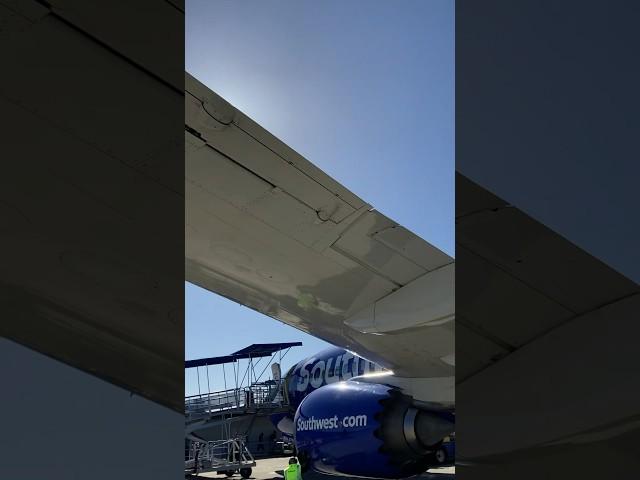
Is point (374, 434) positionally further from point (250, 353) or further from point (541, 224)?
point (250, 353)

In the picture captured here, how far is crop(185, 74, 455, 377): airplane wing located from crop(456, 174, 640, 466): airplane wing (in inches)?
66.0

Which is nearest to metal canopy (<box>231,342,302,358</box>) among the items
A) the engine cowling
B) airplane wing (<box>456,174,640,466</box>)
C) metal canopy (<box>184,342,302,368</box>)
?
metal canopy (<box>184,342,302,368</box>)

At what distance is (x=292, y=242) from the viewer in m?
3.75

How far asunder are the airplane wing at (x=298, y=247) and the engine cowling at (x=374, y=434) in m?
2.28

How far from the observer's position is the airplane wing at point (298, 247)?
2.88 m

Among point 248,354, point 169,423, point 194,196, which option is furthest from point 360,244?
point 248,354

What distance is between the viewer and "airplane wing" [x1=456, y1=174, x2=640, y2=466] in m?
0.99

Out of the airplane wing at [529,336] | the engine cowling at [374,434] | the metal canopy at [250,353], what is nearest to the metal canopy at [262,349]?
the metal canopy at [250,353]

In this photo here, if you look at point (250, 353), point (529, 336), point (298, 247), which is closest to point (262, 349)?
point (250, 353)

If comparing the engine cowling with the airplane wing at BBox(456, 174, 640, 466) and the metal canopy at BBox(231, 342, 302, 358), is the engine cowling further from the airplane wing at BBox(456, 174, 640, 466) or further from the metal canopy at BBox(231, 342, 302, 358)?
the metal canopy at BBox(231, 342, 302, 358)

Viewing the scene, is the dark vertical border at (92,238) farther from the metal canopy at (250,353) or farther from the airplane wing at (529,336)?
the metal canopy at (250,353)

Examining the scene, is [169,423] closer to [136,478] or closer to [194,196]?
[136,478]

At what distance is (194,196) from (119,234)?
2441mm

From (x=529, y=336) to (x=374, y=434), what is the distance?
22.1ft
